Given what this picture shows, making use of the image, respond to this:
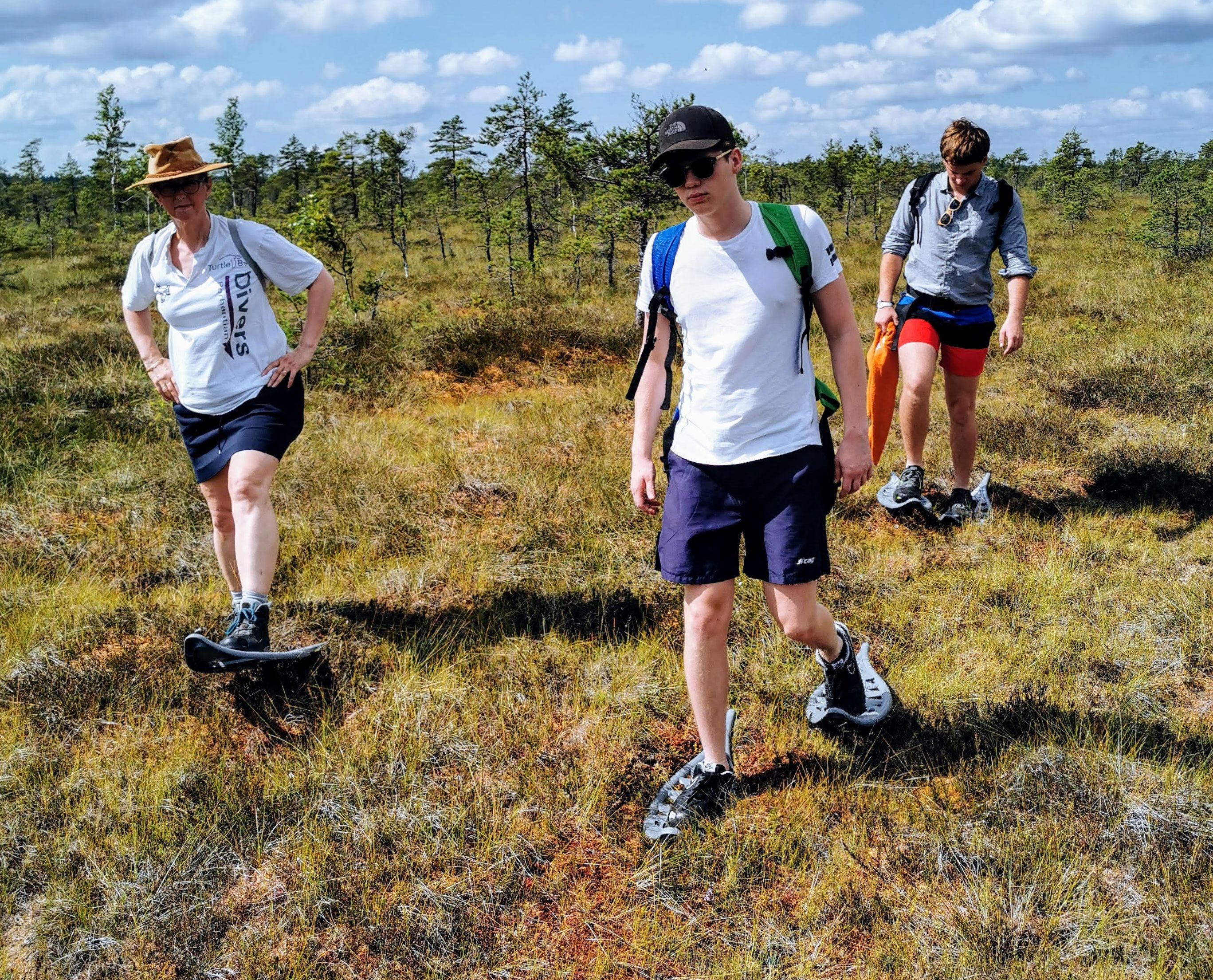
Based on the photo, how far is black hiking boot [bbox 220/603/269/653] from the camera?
301 cm

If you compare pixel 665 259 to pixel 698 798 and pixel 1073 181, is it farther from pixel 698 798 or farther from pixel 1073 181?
pixel 1073 181

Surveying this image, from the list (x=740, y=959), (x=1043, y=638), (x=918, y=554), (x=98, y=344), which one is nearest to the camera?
(x=740, y=959)

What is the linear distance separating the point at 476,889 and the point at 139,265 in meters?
2.66

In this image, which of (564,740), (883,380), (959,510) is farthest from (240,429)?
(959,510)

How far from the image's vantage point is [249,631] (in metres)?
3.03

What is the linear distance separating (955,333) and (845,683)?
8.38 ft

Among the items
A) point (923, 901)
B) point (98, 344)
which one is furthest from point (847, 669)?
point (98, 344)

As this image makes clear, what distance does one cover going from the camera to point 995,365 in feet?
26.6

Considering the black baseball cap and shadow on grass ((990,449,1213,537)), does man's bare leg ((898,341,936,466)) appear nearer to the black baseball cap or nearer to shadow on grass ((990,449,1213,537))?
shadow on grass ((990,449,1213,537))

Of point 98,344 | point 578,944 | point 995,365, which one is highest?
point 98,344

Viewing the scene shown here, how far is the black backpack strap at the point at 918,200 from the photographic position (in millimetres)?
4516

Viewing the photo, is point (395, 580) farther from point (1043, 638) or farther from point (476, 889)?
point (1043, 638)

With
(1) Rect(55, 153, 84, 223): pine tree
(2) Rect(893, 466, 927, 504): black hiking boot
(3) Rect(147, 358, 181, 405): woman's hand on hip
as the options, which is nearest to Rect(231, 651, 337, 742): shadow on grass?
(3) Rect(147, 358, 181, 405): woman's hand on hip

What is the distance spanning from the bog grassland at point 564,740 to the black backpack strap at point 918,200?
161 cm
